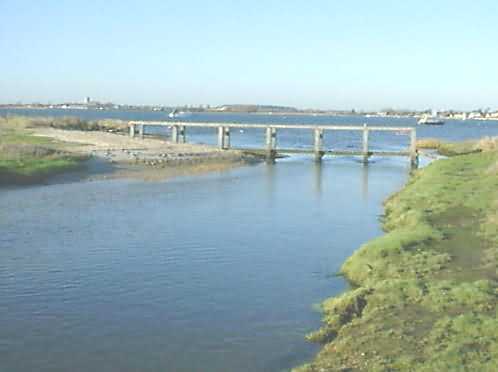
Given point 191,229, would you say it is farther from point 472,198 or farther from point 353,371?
point 353,371

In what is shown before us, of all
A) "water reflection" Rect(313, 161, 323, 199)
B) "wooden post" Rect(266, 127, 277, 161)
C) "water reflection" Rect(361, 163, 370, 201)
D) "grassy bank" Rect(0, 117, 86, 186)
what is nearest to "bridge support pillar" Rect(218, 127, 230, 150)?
"wooden post" Rect(266, 127, 277, 161)

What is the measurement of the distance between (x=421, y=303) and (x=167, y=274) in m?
7.39

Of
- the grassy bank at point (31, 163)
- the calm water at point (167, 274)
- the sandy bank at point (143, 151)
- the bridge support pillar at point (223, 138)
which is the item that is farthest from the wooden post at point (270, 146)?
the calm water at point (167, 274)

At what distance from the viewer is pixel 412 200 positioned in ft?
97.7

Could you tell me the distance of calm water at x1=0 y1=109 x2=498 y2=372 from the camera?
41.3 ft

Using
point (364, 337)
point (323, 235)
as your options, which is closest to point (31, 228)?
point (323, 235)

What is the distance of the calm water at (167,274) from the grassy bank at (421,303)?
0.83 meters

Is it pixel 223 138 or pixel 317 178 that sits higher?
pixel 223 138

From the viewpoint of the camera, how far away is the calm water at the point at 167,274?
1259 centimetres

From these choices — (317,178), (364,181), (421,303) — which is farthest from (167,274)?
(317,178)

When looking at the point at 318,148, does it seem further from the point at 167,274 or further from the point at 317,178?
the point at 167,274

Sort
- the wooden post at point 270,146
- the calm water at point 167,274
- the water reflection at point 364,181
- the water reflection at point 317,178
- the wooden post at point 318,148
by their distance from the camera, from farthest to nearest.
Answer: the wooden post at point 270,146 → the wooden post at point 318,148 → the water reflection at point 317,178 → the water reflection at point 364,181 → the calm water at point 167,274

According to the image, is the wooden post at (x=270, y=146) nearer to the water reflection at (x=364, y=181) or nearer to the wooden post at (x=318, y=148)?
the wooden post at (x=318, y=148)

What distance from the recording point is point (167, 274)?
725 inches
